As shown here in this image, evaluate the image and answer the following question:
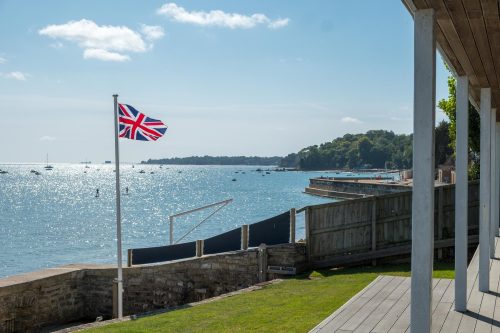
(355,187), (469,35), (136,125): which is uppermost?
(469,35)

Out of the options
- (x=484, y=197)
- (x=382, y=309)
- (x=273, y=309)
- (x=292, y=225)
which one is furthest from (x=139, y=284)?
(x=484, y=197)

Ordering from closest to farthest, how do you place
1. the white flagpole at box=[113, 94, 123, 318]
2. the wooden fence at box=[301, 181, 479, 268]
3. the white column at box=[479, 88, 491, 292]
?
the white column at box=[479, 88, 491, 292]
the white flagpole at box=[113, 94, 123, 318]
the wooden fence at box=[301, 181, 479, 268]

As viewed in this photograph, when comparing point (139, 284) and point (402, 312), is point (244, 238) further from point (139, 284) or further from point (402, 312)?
point (402, 312)

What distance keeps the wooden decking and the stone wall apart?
15.9 ft

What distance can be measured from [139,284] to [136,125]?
4093 mm

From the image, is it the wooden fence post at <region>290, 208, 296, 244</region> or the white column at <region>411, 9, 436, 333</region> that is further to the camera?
the wooden fence post at <region>290, 208, 296, 244</region>

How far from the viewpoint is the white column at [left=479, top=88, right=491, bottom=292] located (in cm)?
750

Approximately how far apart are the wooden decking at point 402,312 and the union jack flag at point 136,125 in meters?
7.20

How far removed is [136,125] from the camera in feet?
44.2

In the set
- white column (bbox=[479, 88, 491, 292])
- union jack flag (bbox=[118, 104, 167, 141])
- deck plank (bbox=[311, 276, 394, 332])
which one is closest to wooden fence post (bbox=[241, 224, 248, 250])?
union jack flag (bbox=[118, 104, 167, 141])

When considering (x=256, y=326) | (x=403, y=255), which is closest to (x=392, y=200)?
(x=403, y=255)

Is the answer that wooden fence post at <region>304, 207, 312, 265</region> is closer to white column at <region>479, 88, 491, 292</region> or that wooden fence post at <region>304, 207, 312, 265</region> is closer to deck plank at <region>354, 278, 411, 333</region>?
deck plank at <region>354, 278, 411, 333</region>

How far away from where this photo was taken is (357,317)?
654cm

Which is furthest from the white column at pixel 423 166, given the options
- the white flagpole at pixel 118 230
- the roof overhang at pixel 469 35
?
the white flagpole at pixel 118 230
